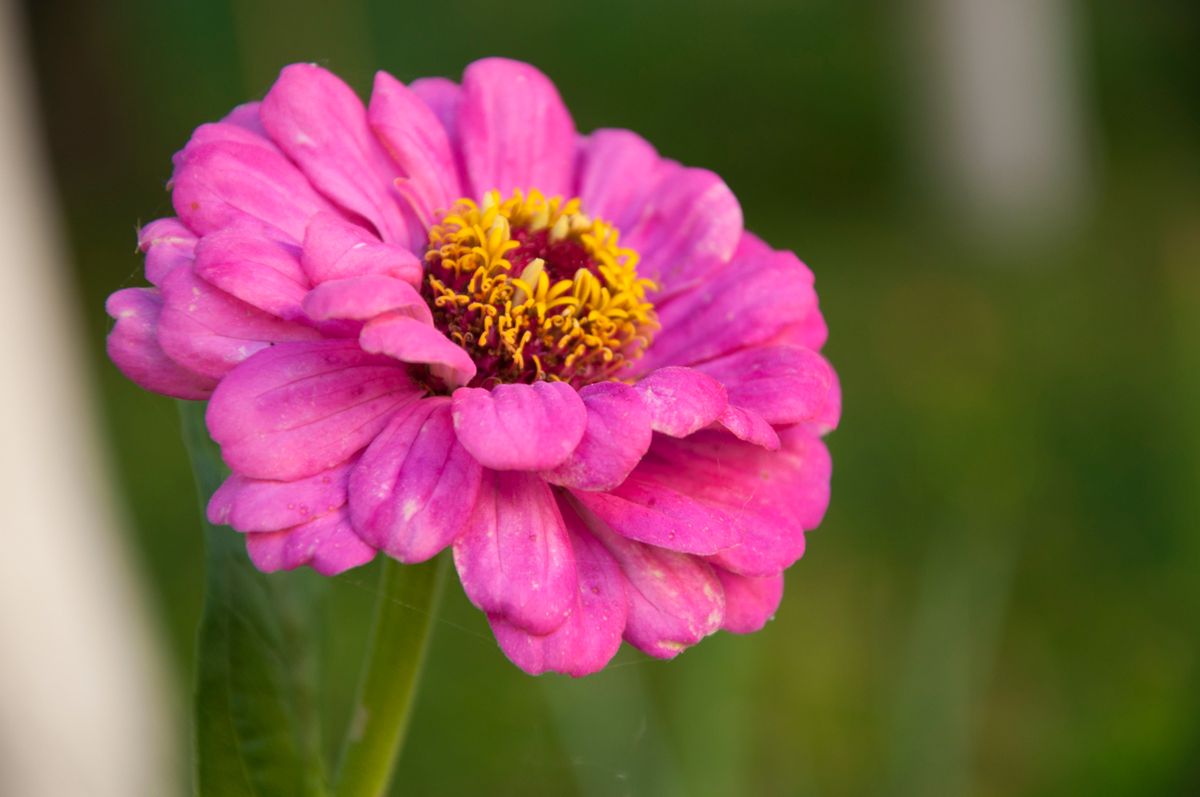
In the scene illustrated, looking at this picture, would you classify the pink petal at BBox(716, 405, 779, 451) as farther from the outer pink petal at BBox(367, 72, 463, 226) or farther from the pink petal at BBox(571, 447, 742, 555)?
the outer pink petal at BBox(367, 72, 463, 226)

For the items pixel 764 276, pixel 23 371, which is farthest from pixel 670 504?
pixel 23 371

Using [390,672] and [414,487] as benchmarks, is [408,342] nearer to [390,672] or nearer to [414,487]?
[414,487]

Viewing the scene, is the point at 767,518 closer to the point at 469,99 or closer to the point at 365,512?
the point at 365,512

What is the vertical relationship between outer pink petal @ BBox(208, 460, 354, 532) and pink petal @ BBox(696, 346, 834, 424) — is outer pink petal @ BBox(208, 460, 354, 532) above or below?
below

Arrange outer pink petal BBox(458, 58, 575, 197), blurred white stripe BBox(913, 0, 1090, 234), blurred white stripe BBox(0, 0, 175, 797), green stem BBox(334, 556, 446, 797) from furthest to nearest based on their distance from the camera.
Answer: blurred white stripe BBox(913, 0, 1090, 234), blurred white stripe BBox(0, 0, 175, 797), outer pink petal BBox(458, 58, 575, 197), green stem BBox(334, 556, 446, 797)

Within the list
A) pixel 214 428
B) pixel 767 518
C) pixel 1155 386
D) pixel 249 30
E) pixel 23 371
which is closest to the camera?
pixel 214 428

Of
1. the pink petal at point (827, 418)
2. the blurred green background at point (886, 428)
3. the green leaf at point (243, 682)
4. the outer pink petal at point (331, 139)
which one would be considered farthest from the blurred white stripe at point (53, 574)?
the pink petal at point (827, 418)

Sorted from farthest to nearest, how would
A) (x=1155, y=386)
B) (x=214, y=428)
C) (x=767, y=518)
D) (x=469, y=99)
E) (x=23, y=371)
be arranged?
1. (x=1155, y=386)
2. (x=23, y=371)
3. (x=469, y=99)
4. (x=767, y=518)
5. (x=214, y=428)

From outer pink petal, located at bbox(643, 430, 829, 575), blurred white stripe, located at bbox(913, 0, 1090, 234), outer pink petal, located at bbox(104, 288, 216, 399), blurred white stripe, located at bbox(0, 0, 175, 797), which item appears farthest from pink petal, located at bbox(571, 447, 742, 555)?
blurred white stripe, located at bbox(913, 0, 1090, 234)
